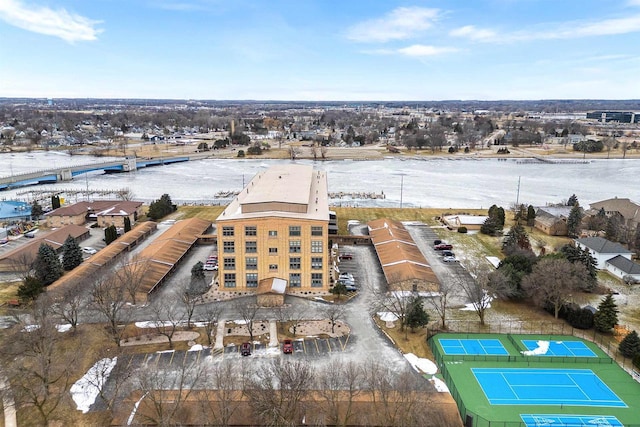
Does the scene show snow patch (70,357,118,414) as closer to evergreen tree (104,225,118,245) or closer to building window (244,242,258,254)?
building window (244,242,258,254)

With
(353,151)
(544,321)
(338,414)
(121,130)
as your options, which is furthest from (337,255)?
(121,130)

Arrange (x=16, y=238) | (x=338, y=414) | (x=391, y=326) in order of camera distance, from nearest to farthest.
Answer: (x=338, y=414) → (x=391, y=326) → (x=16, y=238)

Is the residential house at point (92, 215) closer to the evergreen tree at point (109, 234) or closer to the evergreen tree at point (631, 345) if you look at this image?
the evergreen tree at point (109, 234)

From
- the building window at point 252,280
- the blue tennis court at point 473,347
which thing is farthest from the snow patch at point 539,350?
the building window at point 252,280

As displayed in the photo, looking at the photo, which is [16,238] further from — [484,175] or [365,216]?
[484,175]

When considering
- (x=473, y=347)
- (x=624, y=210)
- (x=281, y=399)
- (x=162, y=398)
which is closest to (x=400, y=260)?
(x=473, y=347)

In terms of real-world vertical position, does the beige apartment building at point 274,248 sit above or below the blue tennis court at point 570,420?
above

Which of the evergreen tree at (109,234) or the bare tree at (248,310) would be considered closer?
the bare tree at (248,310)
